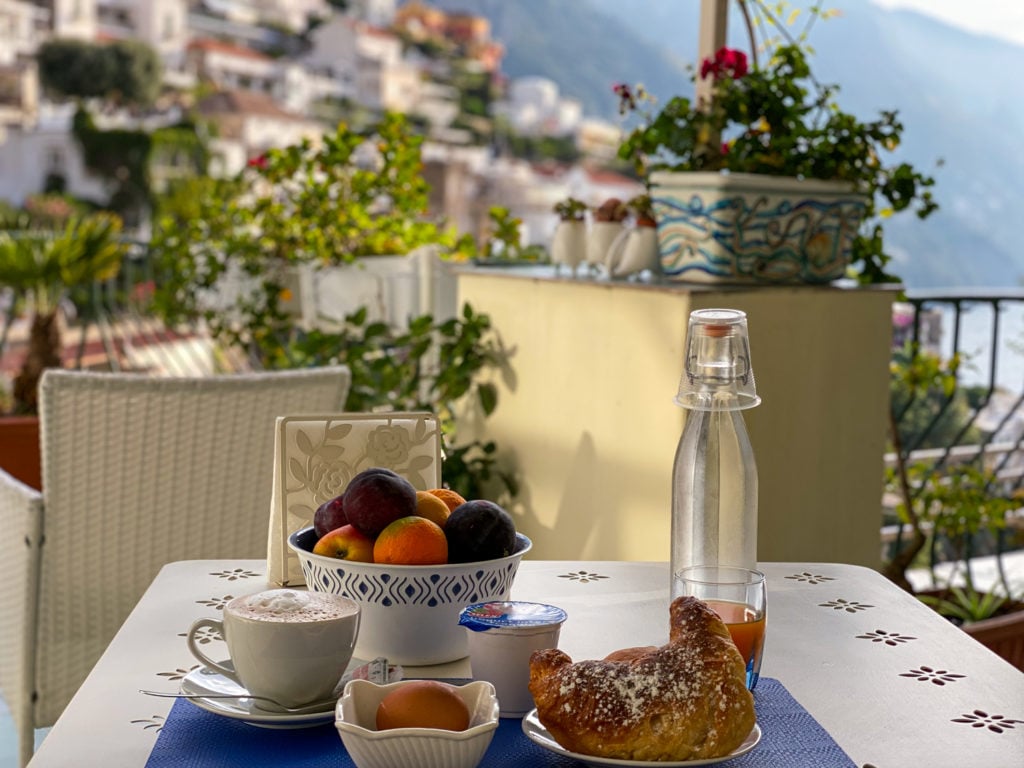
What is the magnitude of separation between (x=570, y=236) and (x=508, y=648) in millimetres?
1749

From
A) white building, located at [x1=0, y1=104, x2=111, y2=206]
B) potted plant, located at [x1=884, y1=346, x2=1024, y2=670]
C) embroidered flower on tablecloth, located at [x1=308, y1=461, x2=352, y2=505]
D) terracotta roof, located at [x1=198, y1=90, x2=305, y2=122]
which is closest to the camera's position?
embroidered flower on tablecloth, located at [x1=308, y1=461, x2=352, y2=505]

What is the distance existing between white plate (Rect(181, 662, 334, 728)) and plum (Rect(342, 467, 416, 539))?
0.46 feet

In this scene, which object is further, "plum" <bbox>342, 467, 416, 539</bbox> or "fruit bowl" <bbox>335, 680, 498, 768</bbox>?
"plum" <bbox>342, 467, 416, 539</bbox>

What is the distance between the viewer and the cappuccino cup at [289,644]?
2.61 ft

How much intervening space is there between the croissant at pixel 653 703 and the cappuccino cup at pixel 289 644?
0.15 m

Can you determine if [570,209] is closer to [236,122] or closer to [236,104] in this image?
[236,104]

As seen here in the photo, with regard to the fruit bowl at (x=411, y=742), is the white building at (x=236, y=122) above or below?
above

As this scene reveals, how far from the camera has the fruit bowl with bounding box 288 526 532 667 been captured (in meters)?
0.89

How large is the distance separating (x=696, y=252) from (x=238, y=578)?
1.28 metres

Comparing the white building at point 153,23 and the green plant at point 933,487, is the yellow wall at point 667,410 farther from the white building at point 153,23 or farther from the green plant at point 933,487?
the white building at point 153,23

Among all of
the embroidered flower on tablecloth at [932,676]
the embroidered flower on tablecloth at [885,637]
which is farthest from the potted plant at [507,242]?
the embroidered flower on tablecloth at [932,676]

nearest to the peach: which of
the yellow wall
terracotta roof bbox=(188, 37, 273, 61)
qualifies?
the yellow wall

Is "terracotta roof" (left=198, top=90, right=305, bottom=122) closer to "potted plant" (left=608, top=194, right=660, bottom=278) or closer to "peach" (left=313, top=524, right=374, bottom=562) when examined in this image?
"potted plant" (left=608, top=194, right=660, bottom=278)

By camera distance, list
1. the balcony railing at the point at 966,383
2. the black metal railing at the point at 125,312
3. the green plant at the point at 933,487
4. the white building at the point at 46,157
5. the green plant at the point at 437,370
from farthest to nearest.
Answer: the white building at the point at 46,157
the black metal railing at the point at 125,312
the balcony railing at the point at 966,383
the green plant at the point at 933,487
the green plant at the point at 437,370
